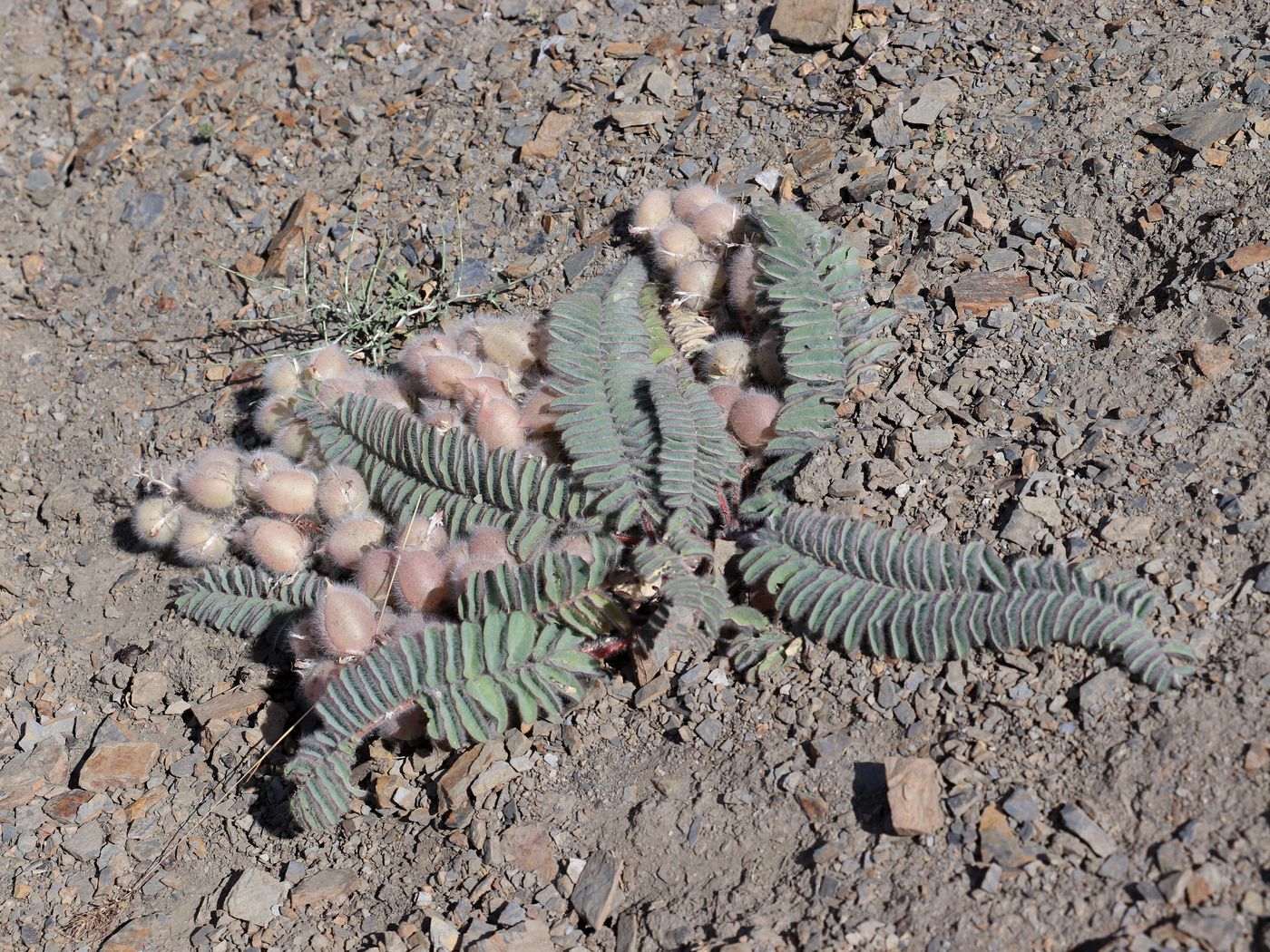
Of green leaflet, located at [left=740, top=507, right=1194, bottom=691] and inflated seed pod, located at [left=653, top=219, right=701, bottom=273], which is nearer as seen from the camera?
green leaflet, located at [left=740, top=507, right=1194, bottom=691]

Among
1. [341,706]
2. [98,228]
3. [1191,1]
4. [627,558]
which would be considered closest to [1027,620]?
[627,558]

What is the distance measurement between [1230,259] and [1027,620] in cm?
110

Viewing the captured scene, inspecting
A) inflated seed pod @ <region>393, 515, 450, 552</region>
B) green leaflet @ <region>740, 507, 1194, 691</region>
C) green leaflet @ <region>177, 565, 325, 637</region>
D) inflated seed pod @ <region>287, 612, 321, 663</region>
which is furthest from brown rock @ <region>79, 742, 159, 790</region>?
green leaflet @ <region>740, 507, 1194, 691</region>

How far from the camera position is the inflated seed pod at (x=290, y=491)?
284 centimetres

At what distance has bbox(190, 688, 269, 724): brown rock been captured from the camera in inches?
109

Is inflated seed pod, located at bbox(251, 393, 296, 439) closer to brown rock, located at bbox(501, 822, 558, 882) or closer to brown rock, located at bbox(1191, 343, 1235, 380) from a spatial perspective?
brown rock, located at bbox(501, 822, 558, 882)

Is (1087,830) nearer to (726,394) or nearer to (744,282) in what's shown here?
(726,394)

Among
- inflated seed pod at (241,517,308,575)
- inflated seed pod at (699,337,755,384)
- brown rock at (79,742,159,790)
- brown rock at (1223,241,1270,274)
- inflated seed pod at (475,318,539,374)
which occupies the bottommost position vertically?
brown rock at (79,742,159,790)

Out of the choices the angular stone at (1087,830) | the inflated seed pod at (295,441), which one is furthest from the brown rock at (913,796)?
the inflated seed pod at (295,441)

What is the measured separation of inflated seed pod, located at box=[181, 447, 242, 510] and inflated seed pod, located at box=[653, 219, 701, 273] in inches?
49.3

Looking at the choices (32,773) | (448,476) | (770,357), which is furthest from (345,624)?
(770,357)

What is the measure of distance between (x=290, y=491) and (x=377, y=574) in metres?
0.40

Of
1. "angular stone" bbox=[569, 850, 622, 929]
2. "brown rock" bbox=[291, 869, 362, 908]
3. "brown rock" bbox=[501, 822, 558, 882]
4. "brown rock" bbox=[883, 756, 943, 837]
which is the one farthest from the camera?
"brown rock" bbox=[291, 869, 362, 908]

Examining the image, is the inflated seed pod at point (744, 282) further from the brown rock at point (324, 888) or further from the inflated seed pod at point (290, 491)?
the brown rock at point (324, 888)
